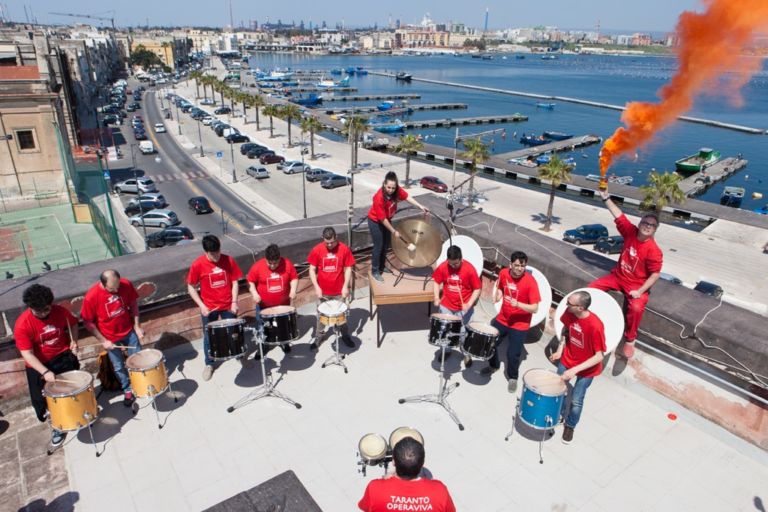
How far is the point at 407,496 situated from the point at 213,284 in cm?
451

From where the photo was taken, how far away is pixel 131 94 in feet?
396

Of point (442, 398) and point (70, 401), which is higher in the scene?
point (70, 401)

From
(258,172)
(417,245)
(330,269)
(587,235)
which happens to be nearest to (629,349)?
(417,245)

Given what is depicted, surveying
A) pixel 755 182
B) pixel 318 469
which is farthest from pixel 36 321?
pixel 755 182

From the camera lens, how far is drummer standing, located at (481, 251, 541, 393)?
6629 millimetres

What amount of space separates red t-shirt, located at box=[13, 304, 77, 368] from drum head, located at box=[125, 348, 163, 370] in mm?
785

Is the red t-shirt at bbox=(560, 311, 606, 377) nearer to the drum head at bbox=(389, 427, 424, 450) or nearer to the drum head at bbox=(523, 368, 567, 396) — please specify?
the drum head at bbox=(523, 368, 567, 396)

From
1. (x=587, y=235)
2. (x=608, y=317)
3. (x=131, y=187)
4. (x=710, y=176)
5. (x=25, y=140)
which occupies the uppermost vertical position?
(x=608, y=317)

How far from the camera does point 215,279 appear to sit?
268 inches

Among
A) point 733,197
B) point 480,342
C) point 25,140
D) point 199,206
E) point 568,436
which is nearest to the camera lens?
point 568,436

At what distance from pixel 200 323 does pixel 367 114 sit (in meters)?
110

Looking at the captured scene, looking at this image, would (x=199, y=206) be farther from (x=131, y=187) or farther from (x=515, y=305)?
(x=515, y=305)

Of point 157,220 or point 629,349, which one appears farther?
point 157,220

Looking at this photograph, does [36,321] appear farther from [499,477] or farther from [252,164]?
[252,164]
